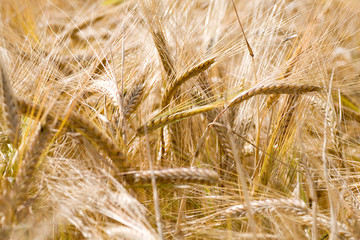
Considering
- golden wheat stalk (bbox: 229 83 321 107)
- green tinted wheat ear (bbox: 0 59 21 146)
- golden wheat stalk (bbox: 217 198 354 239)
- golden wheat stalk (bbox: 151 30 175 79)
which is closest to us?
green tinted wheat ear (bbox: 0 59 21 146)

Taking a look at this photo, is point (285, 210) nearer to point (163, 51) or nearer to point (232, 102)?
point (232, 102)

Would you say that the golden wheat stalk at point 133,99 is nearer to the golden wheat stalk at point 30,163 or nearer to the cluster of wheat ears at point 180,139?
the cluster of wheat ears at point 180,139

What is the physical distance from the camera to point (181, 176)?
2.00 feet

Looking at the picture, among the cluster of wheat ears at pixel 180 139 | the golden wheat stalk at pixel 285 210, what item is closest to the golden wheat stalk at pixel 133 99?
the cluster of wheat ears at pixel 180 139

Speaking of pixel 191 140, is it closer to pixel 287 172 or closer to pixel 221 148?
pixel 221 148

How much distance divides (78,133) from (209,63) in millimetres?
369

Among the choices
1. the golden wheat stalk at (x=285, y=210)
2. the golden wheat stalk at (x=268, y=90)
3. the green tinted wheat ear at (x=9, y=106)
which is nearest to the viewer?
the green tinted wheat ear at (x=9, y=106)

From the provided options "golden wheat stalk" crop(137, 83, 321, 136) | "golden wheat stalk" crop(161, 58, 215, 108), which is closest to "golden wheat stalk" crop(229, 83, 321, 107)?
"golden wheat stalk" crop(137, 83, 321, 136)

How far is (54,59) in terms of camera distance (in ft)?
3.27

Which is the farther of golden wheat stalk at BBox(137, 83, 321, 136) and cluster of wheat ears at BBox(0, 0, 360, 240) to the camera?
golden wheat stalk at BBox(137, 83, 321, 136)

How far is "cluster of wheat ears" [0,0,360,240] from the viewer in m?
0.61

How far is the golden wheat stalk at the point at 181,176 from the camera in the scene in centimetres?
60

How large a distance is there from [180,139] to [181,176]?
35cm

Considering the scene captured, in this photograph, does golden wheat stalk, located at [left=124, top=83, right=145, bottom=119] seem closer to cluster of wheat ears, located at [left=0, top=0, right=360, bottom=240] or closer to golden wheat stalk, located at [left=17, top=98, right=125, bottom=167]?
cluster of wheat ears, located at [left=0, top=0, right=360, bottom=240]
